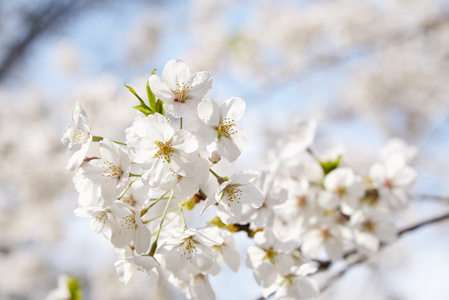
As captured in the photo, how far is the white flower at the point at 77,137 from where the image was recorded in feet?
2.56

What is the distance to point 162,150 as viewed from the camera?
0.76m

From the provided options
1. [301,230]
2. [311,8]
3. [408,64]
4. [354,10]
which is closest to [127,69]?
[311,8]

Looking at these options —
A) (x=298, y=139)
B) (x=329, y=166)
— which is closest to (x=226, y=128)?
(x=329, y=166)

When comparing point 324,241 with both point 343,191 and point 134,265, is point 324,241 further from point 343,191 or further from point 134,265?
point 134,265

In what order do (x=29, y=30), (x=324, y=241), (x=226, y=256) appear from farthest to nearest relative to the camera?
(x=29, y=30)
(x=324, y=241)
(x=226, y=256)

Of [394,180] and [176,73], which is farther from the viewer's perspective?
[394,180]

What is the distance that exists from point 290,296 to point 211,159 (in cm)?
42

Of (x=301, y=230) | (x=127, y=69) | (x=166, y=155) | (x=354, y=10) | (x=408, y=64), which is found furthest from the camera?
(x=127, y=69)

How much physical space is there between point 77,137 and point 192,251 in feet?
1.13

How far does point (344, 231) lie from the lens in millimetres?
1235

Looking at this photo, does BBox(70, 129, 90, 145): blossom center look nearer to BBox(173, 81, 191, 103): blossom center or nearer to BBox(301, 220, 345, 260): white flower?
BBox(173, 81, 191, 103): blossom center

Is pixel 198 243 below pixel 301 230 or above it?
above

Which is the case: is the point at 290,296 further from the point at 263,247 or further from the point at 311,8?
the point at 311,8

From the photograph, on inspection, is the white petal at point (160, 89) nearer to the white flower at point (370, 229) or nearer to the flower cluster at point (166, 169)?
the flower cluster at point (166, 169)
